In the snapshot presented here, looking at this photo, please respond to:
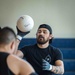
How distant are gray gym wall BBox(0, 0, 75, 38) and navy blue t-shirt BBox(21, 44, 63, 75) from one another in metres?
1.77

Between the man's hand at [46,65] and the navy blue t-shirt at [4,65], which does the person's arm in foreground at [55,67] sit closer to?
the man's hand at [46,65]

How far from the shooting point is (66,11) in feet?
13.5

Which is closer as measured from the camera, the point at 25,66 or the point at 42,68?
the point at 25,66

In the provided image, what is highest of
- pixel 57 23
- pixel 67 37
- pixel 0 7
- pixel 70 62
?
pixel 0 7

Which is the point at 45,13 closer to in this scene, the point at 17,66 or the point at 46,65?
the point at 46,65

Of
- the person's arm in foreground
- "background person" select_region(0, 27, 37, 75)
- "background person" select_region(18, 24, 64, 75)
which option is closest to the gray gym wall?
"background person" select_region(18, 24, 64, 75)

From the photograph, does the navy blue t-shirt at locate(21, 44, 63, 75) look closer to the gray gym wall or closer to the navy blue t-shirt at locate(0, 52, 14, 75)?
the navy blue t-shirt at locate(0, 52, 14, 75)

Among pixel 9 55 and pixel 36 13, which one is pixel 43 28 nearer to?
pixel 9 55

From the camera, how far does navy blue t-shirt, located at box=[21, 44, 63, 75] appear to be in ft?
7.36

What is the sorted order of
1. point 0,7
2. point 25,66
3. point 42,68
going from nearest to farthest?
point 25,66, point 42,68, point 0,7

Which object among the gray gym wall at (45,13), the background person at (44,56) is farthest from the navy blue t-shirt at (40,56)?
the gray gym wall at (45,13)

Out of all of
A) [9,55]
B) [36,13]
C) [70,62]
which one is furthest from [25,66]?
[36,13]

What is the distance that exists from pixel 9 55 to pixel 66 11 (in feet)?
10.2

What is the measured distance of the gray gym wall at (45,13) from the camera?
13.3ft
